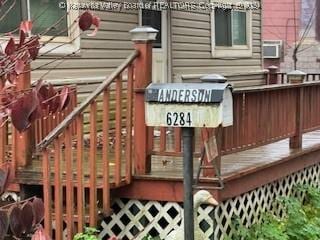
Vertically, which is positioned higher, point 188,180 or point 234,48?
point 234,48

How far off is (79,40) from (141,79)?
3.50 m

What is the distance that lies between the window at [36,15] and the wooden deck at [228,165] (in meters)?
1.92

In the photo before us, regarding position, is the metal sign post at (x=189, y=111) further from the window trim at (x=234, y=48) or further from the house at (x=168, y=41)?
the window trim at (x=234, y=48)

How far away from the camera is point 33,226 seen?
2.29 metres

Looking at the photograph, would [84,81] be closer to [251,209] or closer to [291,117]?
[291,117]

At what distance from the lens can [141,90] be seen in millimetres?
5668

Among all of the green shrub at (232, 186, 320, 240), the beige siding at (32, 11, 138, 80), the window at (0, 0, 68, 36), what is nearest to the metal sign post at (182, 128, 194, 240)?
the green shrub at (232, 186, 320, 240)

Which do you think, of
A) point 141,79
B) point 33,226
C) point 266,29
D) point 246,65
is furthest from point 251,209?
point 266,29

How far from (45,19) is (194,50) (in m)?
4.04

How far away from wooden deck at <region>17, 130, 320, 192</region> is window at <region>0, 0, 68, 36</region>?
6.30ft

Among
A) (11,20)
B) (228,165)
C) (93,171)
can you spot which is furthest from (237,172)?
(11,20)

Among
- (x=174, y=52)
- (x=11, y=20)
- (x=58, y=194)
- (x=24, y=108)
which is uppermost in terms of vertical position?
(x=11, y=20)

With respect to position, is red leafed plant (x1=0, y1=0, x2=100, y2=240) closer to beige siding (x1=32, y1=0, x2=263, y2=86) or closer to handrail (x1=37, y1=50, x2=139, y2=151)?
handrail (x1=37, y1=50, x2=139, y2=151)

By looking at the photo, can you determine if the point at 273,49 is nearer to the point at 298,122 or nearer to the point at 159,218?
the point at 298,122
